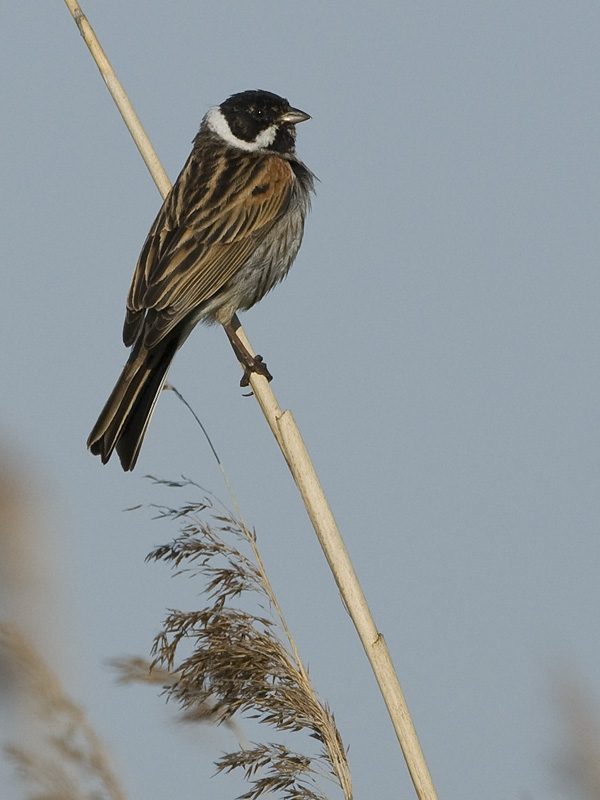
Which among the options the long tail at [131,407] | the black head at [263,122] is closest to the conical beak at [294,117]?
the black head at [263,122]

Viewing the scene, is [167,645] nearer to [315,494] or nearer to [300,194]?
[315,494]

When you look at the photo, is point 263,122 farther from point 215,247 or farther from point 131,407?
point 131,407

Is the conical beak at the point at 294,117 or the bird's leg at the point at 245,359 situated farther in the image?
the conical beak at the point at 294,117

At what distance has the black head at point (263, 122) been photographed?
16.4ft

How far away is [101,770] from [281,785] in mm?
439

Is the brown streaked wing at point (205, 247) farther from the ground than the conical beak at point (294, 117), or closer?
closer

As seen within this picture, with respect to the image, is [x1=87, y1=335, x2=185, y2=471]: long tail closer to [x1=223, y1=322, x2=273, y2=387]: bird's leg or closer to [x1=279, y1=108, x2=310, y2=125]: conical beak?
[x1=223, y1=322, x2=273, y2=387]: bird's leg

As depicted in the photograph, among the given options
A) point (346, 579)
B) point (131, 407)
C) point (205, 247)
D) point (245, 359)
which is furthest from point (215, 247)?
point (346, 579)

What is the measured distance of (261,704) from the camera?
242 cm

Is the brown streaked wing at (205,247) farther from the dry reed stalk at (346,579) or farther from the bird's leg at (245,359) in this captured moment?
the dry reed stalk at (346,579)

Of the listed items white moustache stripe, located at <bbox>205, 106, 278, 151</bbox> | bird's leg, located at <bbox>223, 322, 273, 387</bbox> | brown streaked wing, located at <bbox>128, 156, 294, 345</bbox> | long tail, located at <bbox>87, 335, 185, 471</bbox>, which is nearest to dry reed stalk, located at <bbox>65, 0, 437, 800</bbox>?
bird's leg, located at <bbox>223, 322, 273, 387</bbox>

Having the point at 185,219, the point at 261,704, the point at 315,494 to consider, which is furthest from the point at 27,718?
the point at 185,219

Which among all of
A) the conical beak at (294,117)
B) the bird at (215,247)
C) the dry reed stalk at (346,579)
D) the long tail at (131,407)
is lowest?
the dry reed stalk at (346,579)

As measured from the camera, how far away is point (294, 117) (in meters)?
4.98
